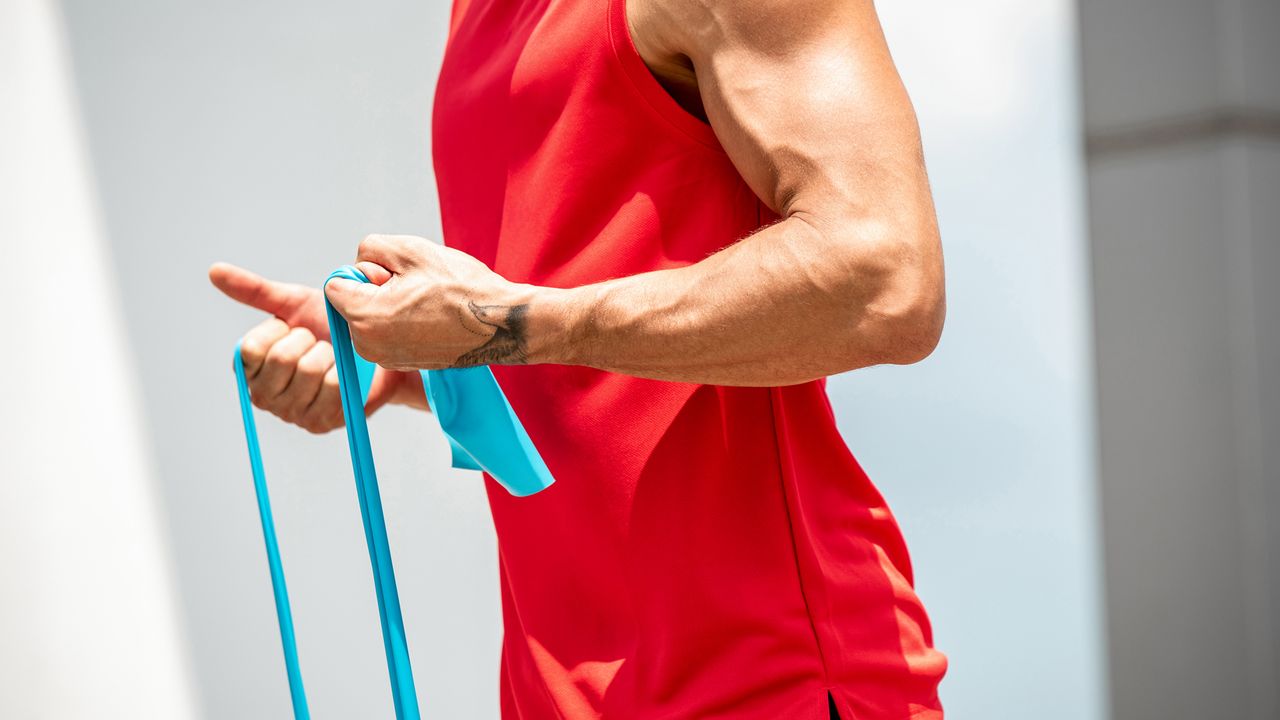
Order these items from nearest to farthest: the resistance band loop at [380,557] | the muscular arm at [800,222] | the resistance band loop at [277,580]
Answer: the muscular arm at [800,222]
the resistance band loop at [380,557]
the resistance band loop at [277,580]

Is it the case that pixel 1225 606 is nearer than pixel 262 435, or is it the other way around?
pixel 262 435

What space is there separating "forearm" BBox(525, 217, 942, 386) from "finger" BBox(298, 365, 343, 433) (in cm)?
39

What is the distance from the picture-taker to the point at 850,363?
0.66m

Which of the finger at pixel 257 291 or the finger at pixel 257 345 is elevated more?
the finger at pixel 257 291

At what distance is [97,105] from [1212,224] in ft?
5.55

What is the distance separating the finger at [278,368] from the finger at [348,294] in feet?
0.96

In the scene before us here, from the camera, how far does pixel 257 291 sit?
3.44 ft

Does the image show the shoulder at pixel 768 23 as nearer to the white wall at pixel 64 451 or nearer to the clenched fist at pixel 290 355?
the clenched fist at pixel 290 355

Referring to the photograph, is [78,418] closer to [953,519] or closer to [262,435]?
[262,435]

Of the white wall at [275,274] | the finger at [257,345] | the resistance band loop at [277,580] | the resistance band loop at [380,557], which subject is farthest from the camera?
the white wall at [275,274]

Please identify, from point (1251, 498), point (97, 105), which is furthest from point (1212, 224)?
point (97, 105)

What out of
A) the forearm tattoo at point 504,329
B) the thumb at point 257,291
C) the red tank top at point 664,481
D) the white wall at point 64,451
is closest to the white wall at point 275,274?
the white wall at point 64,451

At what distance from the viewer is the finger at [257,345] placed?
39.7 inches

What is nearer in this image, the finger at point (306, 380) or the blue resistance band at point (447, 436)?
the blue resistance band at point (447, 436)
